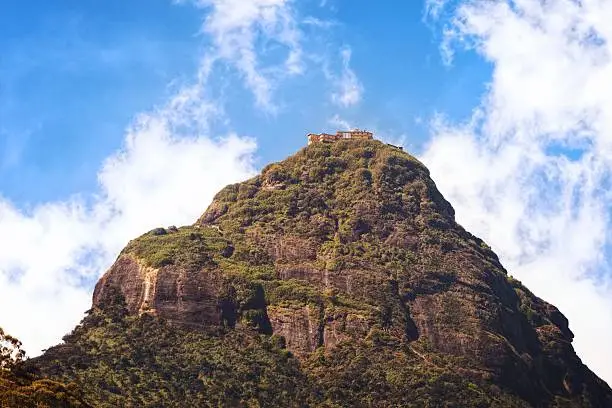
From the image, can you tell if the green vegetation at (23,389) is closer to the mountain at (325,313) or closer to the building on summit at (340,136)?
the mountain at (325,313)

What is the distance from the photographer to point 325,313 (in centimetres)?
14888

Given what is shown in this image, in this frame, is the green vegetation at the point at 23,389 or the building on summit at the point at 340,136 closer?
the green vegetation at the point at 23,389

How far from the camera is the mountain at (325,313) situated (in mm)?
135250

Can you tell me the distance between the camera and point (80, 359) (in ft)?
434

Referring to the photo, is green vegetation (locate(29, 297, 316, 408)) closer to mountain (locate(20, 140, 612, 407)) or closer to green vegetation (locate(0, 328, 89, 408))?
mountain (locate(20, 140, 612, 407))

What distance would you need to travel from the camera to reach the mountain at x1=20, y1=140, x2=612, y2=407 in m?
135

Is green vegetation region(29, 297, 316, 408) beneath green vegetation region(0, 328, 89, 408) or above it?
above

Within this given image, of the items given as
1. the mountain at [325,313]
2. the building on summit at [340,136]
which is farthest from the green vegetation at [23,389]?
the building on summit at [340,136]

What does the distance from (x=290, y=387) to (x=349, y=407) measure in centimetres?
879

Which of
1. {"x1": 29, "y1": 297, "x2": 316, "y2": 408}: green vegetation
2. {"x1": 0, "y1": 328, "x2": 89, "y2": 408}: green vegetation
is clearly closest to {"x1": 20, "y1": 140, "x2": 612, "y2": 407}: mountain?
{"x1": 29, "y1": 297, "x2": 316, "y2": 408}: green vegetation

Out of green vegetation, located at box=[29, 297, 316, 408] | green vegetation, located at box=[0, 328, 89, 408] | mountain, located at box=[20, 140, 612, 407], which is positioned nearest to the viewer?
green vegetation, located at box=[0, 328, 89, 408]

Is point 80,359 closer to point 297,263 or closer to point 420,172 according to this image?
point 297,263

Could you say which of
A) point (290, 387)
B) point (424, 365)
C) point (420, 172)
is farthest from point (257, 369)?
point (420, 172)

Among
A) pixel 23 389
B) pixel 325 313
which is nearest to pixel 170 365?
pixel 325 313
